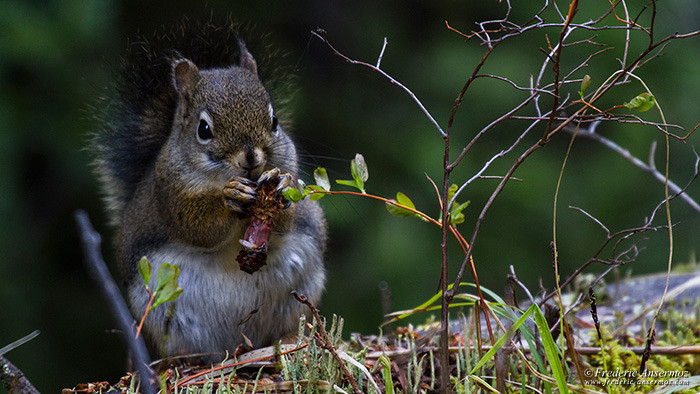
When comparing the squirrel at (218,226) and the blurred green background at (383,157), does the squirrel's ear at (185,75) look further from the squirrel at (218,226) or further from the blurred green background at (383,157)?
the blurred green background at (383,157)

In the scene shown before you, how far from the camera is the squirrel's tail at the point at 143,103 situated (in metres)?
2.28

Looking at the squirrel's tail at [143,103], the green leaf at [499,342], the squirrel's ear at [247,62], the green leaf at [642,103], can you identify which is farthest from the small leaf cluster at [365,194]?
the squirrel's tail at [143,103]

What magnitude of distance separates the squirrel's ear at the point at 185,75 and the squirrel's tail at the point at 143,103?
0.18 metres

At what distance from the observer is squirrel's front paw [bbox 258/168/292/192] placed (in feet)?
5.81

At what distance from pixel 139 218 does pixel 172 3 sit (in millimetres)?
1288

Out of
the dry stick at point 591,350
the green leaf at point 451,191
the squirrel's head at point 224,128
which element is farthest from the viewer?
the squirrel's head at point 224,128

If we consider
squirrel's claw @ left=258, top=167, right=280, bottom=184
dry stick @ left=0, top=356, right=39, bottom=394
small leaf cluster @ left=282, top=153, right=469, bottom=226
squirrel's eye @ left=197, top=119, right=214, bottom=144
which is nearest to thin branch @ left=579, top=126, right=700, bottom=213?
small leaf cluster @ left=282, top=153, right=469, bottom=226

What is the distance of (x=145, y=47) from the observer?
7.64 feet

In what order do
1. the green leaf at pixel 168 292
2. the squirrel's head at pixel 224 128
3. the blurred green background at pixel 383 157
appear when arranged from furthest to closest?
the blurred green background at pixel 383 157 < the squirrel's head at pixel 224 128 < the green leaf at pixel 168 292

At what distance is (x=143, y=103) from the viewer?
232 cm

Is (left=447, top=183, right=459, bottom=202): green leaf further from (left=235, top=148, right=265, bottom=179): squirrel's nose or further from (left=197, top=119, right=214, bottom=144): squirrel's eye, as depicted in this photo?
(left=197, top=119, right=214, bottom=144): squirrel's eye

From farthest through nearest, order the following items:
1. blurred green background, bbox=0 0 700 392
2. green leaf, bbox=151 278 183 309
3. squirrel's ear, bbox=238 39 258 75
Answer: blurred green background, bbox=0 0 700 392
squirrel's ear, bbox=238 39 258 75
green leaf, bbox=151 278 183 309

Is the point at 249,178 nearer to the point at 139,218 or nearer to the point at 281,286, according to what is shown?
the point at 281,286

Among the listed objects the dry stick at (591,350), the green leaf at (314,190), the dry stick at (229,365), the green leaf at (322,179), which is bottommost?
the dry stick at (591,350)
